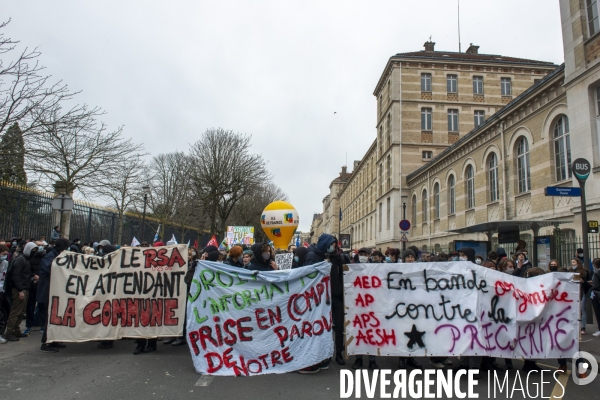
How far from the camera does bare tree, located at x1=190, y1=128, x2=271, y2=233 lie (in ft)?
113

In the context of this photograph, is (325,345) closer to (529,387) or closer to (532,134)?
(529,387)

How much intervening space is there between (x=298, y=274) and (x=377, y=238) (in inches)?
1740

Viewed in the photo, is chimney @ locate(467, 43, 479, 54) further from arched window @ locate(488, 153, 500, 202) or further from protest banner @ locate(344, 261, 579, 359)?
protest banner @ locate(344, 261, 579, 359)

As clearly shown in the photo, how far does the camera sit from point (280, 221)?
59.8 feet

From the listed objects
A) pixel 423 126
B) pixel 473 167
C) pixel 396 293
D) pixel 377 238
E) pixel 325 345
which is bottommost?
pixel 325 345

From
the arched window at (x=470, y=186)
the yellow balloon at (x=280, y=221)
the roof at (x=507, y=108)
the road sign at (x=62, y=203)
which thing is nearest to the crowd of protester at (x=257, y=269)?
the road sign at (x=62, y=203)

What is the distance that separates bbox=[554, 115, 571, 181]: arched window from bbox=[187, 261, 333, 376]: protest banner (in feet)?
50.5

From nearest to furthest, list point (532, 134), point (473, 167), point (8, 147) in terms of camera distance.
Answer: point (8, 147) → point (532, 134) → point (473, 167)

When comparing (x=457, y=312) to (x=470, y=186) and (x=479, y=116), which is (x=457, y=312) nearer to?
(x=470, y=186)

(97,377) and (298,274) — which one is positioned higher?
(298,274)

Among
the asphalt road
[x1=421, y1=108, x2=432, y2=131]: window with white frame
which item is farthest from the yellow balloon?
[x1=421, y1=108, x2=432, y2=131]: window with white frame

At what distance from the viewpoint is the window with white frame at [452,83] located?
4197cm

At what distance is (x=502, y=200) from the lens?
23078mm

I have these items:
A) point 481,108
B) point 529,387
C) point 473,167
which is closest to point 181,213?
point 473,167
